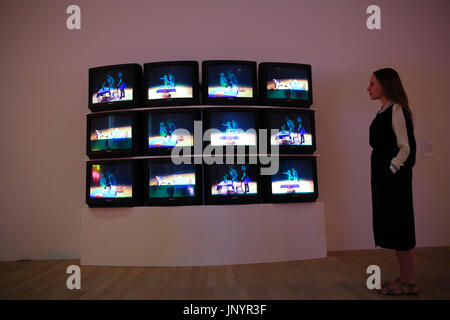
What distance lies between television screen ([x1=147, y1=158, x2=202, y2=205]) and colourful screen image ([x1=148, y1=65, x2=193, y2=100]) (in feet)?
1.94

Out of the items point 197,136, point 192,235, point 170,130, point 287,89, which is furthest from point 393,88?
point 192,235

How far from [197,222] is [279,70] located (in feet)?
5.15

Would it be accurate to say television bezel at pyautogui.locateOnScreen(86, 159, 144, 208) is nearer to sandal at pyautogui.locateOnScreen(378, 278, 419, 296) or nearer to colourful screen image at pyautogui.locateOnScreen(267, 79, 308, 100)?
colourful screen image at pyautogui.locateOnScreen(267, 79, 308, 100)

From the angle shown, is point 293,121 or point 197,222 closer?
point 197,222

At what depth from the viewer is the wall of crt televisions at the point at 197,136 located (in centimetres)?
312

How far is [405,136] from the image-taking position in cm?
204

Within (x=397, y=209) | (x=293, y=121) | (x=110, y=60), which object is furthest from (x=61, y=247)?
(x=397, y=209)

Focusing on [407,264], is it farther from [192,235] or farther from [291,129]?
[192,235]

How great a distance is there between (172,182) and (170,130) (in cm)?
46

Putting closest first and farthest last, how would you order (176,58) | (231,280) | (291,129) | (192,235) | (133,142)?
(231,280), (192,235), (133,142), (291,129), (176,58)

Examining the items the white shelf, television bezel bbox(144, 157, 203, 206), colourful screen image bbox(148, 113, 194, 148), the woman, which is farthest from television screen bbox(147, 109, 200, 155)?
the woman

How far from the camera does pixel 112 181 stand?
10.4 feet

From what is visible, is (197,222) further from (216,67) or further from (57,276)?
(216,67)

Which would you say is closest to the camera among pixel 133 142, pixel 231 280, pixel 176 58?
pixel 231 280
